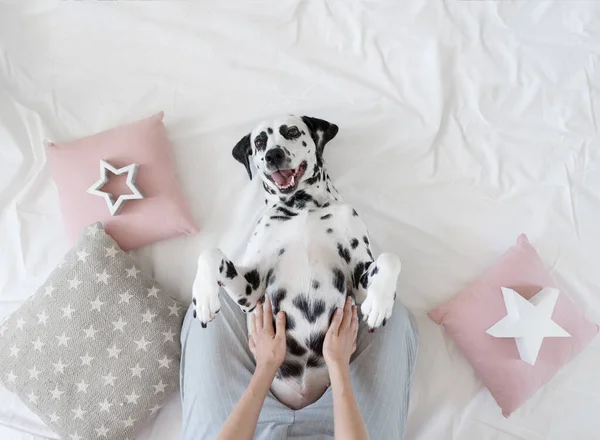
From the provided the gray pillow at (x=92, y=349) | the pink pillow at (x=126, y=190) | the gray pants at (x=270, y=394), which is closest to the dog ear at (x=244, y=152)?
the pink pillow at (x=126, y=190)

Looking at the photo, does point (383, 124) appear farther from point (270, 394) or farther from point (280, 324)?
point (270, 394)

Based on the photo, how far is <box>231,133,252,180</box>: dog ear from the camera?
7.07 ft

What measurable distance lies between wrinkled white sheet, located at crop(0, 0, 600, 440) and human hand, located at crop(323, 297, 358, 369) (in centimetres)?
46

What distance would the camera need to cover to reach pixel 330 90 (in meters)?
2.41

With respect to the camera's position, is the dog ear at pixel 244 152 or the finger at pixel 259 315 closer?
the finger at pixel 259 315

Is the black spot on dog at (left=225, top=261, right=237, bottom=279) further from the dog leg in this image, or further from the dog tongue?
the dog tongue

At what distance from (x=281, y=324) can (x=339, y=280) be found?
29cm

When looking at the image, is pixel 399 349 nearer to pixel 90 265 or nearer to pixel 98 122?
pixel 90 265

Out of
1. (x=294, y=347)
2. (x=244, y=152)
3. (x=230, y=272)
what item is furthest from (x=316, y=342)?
(x=244, y=152)

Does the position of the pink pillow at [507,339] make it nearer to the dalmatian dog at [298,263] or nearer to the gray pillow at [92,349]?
the dalmatian dog at [298,263]

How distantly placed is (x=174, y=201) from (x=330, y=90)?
942mm

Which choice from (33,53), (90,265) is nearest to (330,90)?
(90,265)

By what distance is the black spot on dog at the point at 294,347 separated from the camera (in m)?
1.92

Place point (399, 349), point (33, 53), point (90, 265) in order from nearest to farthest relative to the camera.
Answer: point (399, 349) → point (90, 265) → point (33, 53)
